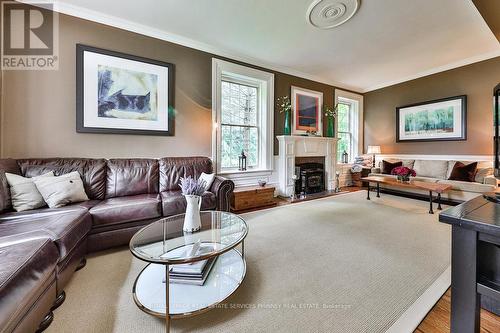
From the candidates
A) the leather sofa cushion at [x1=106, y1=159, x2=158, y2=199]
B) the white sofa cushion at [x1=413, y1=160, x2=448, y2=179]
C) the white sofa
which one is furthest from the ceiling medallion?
the white sofa cushion at [x1=413, y1=160, x2=448, y2=179]

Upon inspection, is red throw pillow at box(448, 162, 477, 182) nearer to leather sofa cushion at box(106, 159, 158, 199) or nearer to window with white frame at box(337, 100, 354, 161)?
window with white frame at box(337, 100, 354, 161)

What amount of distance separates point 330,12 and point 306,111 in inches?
90.2

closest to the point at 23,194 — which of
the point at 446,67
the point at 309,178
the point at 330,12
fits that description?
the point at 330,12

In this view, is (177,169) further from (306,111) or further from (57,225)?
(306,111)

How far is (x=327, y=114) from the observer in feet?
16.4

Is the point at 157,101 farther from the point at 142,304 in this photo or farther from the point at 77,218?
the point at 142,304

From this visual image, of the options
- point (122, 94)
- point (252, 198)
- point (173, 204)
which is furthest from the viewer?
point (252, 198)

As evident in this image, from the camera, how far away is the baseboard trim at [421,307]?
1.13 meters

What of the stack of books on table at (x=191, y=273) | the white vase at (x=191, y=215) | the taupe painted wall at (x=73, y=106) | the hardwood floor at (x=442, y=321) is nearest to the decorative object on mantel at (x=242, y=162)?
the taupe painted wall at (x=73, y=106)

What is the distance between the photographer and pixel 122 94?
2.79 meters

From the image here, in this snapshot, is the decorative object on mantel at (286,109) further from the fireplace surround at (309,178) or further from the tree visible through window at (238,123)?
the fireplace surround at (309,178)

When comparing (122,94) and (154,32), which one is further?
(154,32)

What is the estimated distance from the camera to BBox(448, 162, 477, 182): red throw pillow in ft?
11.8

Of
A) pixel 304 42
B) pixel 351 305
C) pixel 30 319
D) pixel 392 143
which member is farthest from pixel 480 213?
pixel 392 143
